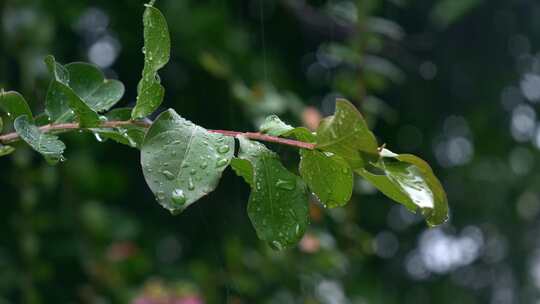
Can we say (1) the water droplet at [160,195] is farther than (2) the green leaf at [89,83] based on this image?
No

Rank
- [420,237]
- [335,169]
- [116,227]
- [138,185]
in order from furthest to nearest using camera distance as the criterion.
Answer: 1. [420,237]
2. [138,185]
3. [116,227]
4. [335,169]

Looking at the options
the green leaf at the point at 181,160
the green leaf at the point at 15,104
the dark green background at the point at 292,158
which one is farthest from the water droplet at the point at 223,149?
the dark green background at the point at 292,158

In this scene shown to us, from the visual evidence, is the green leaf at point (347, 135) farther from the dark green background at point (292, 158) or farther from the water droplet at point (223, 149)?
the dark green background at point (292, 158)

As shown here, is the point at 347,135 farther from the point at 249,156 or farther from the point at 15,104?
the point at 15,104

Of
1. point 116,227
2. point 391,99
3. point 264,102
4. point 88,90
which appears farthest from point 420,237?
point 88,90

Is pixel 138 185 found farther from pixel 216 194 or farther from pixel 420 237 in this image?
pixel 420 237

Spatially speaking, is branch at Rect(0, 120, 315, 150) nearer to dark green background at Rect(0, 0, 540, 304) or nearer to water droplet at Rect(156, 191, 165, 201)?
water droplet at Rect(156, 191, 165, 201)
